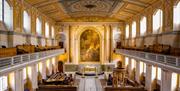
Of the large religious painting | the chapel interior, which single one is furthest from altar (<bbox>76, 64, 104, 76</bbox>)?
the large religious painting

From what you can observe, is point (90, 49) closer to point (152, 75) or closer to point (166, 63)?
point (152, 75)

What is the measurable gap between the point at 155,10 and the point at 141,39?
506 cm

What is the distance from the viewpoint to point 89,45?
34031 mm

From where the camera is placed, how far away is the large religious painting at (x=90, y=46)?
112 feet

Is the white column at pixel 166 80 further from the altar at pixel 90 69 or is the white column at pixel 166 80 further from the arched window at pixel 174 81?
the altar at pixel 90 69

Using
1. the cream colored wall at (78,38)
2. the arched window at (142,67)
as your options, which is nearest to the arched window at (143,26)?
the arched window at (142,67)

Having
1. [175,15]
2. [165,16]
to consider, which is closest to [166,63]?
[175,15]

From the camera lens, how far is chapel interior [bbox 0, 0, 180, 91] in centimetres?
1446

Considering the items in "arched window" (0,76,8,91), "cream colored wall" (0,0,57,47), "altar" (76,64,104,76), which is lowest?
"altar" (76,64,104,76)

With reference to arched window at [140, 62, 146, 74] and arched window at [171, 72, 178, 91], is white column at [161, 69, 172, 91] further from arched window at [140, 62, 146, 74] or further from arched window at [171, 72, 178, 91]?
arched window at [140, 62, 146, 74]

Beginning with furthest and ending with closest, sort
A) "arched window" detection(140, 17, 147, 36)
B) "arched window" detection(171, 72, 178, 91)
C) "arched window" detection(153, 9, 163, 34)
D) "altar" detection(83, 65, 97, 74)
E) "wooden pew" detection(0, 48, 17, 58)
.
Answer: "altar" detection(83, 65, 97, 74)
"arched window" detection(140, 17, 147, 36)
"arched window" detection(153, 9, 163, 34)
"arched window" detection(171, 72, 178, 91)
"wooden pew" detection(0, 48, 17, 58)

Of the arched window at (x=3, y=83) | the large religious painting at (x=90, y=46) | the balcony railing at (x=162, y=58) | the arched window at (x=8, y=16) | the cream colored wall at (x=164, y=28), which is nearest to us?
the balcony railing at (x=162, y=58)

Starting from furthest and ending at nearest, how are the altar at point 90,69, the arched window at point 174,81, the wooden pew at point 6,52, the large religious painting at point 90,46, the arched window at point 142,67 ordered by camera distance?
the large religious painting at point 90,46, the altar at point 90,69, the arched window at point 142,67, the arched window at point 174,81, the wooden pew at point 6,52

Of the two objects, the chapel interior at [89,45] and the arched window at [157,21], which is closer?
the chapel interior at [89,45]
